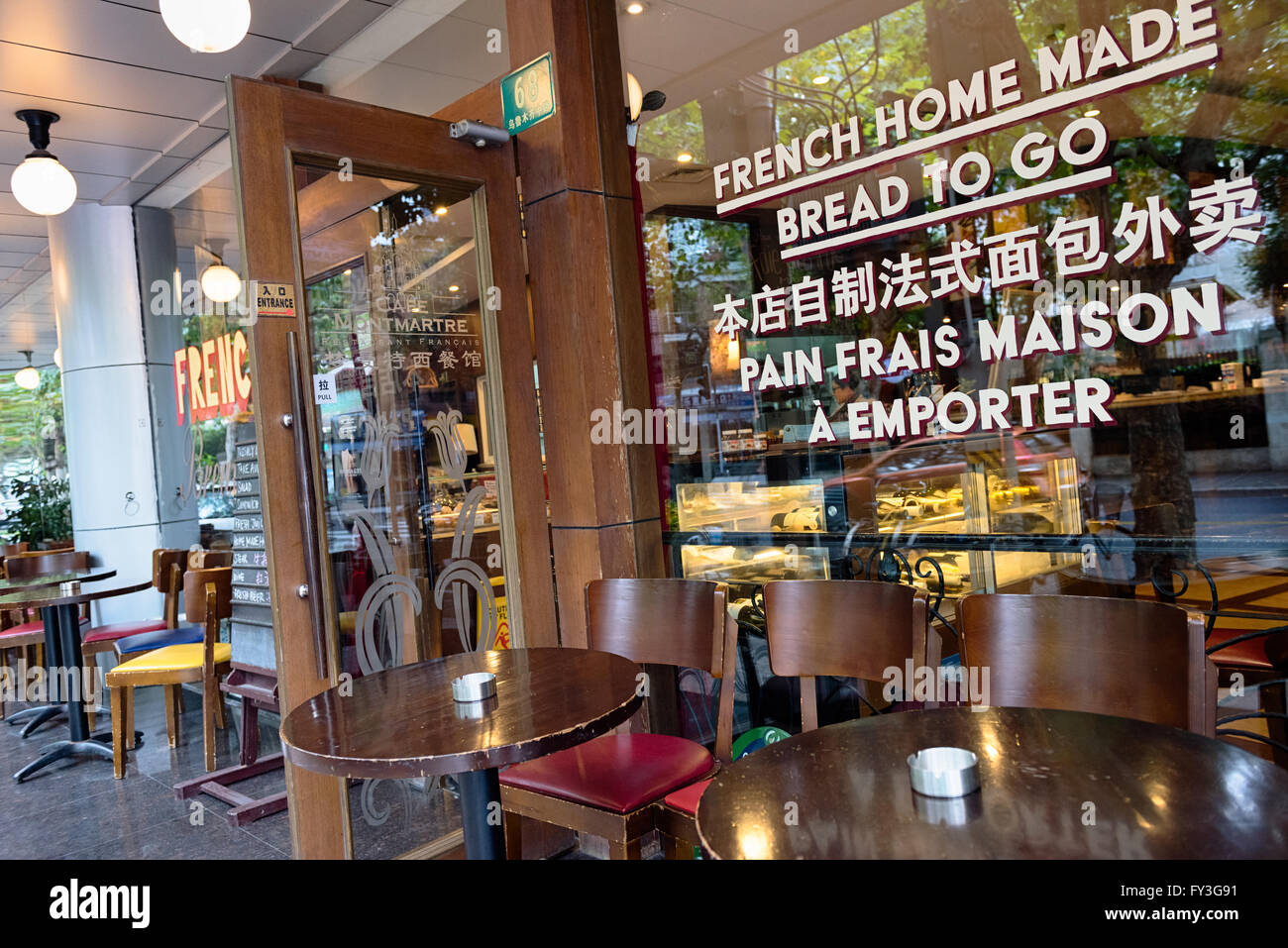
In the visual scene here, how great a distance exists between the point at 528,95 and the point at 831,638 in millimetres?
2166

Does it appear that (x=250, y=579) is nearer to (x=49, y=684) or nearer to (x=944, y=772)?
(x=49, y=684)

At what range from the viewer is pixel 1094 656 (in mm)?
1741

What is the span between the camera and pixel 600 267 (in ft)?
10.5

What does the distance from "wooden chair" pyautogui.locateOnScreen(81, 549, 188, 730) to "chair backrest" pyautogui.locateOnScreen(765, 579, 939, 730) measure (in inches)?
183

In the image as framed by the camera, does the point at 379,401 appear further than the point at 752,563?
No

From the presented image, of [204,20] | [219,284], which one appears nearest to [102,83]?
[219,284]

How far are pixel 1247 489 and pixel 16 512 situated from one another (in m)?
10.9

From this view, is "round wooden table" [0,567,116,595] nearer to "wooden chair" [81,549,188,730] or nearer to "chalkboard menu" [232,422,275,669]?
"wooden chair" [81,549,188,730]

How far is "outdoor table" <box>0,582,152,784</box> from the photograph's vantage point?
15.6 feet

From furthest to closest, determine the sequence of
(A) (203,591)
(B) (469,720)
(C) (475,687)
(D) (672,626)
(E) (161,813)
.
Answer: (A) (203,591), (E) (161,813), (D) (672,626), (C) (475,687), (B) (469,720)

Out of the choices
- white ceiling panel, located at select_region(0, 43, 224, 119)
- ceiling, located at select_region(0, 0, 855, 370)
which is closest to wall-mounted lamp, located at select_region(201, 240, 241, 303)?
ceiling, located at select_region(0, 0, 855, 370)
